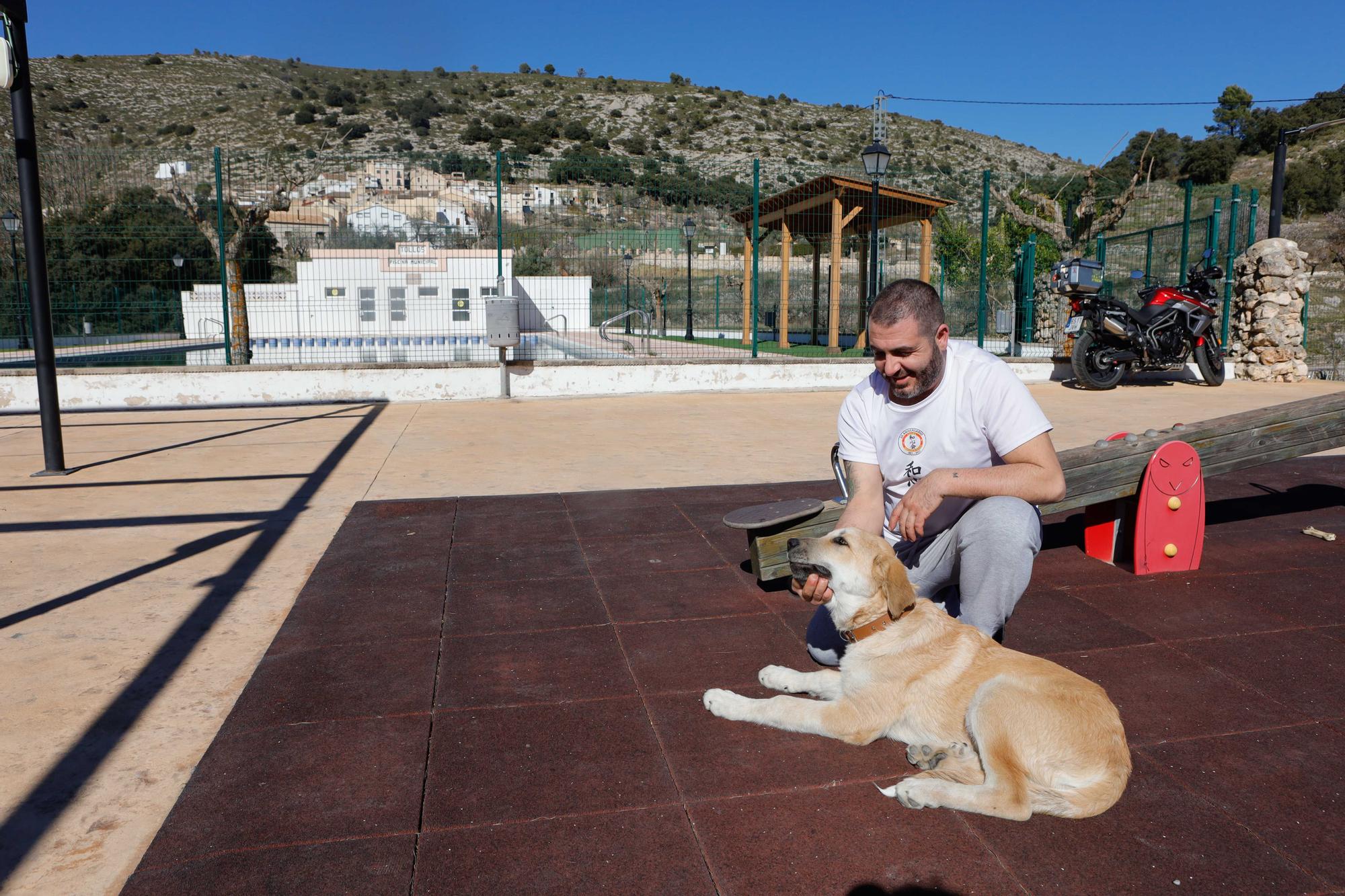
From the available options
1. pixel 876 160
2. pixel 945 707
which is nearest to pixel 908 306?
pixel 945 707

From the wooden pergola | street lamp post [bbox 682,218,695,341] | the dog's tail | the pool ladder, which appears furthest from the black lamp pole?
the wooden pergola

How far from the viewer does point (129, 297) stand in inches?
507

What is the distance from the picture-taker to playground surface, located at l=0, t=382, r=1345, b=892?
216cm

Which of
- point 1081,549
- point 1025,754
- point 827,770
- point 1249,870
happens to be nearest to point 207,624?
point 827,770

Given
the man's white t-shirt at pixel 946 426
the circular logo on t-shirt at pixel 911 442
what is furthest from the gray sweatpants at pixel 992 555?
the circular logo on t-shirt at pixel 911 442

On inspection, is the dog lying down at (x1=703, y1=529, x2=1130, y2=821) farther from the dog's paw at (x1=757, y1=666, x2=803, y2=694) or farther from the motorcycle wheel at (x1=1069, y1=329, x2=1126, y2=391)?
the motorcycle wheel at (x1=1069, y1=329, x2=1126, y2=391)

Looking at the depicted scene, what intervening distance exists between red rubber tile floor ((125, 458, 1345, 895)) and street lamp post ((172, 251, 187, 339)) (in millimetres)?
10083

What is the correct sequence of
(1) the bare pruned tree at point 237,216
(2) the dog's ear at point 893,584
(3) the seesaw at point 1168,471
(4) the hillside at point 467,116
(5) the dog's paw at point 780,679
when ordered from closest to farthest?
1. (2) the dog's ear at point 893,584
2. (5) the dog's paw at point 780,679
3. (3) the seesaw at point 1168,471
4. (1) the bare pruned tree at point 237,216
5. (4) the hillside at point 467,116

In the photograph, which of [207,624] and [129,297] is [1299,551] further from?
[129,297]

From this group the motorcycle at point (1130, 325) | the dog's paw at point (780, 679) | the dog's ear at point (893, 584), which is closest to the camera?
the dog's ear at point (893, 584)

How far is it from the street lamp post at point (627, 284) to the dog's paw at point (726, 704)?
1266 centimetres

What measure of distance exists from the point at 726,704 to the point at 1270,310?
15.3 metres

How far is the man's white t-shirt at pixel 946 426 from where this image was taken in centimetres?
304

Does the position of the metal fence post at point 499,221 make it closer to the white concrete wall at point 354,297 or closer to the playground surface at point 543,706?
the white concrete wall at point 354,297
